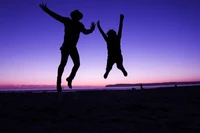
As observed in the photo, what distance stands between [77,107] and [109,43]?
4.78 meters

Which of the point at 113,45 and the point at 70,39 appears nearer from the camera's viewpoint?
the point at 70,39

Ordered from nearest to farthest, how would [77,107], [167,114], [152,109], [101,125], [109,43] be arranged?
[101,125] < [167,114] < [152,109] < [77,107] < [109,43]

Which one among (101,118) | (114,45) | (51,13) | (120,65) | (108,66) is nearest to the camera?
(101,118)

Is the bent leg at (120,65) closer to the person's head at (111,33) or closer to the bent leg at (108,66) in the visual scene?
the bent leg at (108,66)

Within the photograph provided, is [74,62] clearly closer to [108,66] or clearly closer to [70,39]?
[70,39]

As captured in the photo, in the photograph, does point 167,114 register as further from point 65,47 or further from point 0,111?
point 65,47

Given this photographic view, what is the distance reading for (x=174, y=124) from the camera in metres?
2.68

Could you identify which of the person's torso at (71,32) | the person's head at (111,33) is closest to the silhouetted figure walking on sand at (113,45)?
the person's head at (111,33)

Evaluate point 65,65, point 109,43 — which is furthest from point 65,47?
point 109,43

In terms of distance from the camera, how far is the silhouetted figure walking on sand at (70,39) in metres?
6.71

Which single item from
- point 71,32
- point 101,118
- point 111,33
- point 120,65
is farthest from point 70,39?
point 101,118

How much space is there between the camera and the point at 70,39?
675 centimetres

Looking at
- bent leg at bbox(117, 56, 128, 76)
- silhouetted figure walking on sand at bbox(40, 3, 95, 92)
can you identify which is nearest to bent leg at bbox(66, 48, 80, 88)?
silhouetted figure walking on sand at bbox(40, 3, 95, 92)

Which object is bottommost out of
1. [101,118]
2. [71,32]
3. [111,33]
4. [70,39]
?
[101,118]
